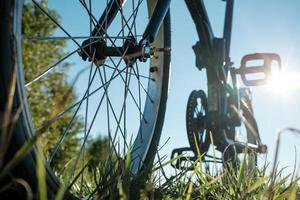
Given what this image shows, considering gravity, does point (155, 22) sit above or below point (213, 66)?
below

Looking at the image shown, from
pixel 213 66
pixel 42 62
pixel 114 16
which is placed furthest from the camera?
pixel 42 62

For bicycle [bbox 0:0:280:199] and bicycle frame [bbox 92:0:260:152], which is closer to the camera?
bicycle [bbox 0:0:280:199]

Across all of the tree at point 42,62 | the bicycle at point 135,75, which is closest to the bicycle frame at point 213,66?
the bicycle at point 135,75

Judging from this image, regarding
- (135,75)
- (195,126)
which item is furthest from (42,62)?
(135,75)

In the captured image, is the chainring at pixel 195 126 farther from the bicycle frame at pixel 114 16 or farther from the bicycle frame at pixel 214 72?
the bicycle frame at pixel 114 16

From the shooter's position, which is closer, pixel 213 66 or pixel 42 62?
pixel 213 66

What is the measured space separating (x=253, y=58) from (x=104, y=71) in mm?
2080

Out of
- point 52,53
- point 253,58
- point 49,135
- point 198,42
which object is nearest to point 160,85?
point 198,42

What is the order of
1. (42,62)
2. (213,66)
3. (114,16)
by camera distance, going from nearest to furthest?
(114,16), (213,66), (42,62)

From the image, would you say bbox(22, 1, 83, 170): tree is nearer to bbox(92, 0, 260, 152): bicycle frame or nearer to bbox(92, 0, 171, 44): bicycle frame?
bbox(92, 0, 260, 152): bicycle frame

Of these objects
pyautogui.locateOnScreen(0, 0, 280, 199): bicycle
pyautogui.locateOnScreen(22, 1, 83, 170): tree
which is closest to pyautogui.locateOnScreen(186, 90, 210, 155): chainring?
pyautogui.locateOnScreen(0, 0, 280, 199): bicycle

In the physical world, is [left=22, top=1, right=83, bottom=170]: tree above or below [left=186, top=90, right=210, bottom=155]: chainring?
above

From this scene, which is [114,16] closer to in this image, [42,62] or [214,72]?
[214,72]

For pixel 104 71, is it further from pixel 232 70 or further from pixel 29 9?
pixel 29 9
